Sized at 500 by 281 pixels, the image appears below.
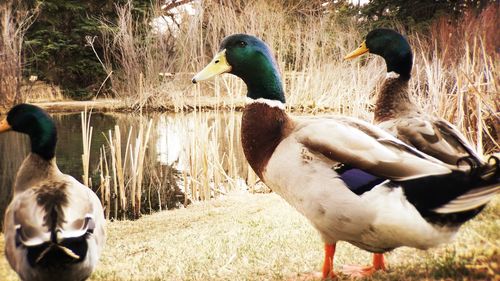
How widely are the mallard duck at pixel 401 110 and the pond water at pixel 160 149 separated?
2.09 m

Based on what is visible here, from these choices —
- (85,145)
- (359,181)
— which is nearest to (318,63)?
(85,145)

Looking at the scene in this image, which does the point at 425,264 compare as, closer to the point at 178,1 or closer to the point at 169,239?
the point at 169,239

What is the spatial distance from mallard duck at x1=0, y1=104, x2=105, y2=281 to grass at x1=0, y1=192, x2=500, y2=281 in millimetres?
403

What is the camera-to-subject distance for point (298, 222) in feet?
8.73

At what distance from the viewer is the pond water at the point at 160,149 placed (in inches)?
159

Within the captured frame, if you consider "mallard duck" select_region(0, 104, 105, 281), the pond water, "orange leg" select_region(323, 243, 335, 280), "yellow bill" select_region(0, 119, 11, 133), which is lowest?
the pond water

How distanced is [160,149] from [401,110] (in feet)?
13.8

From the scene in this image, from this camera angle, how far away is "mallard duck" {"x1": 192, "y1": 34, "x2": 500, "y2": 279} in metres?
1.26

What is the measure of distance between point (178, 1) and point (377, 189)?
179 inches

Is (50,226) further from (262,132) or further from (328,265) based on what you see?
(328,265)

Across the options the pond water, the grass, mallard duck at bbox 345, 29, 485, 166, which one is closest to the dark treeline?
the pond water

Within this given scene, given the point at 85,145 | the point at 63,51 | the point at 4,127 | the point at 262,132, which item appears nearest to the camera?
the point at 262,132

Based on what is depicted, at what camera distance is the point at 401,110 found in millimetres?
2098

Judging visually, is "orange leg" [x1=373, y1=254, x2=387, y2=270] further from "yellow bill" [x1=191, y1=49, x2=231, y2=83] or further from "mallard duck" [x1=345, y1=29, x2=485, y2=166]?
"yellow bill" [x1=191, y1=49, x2=231, y2=83]
